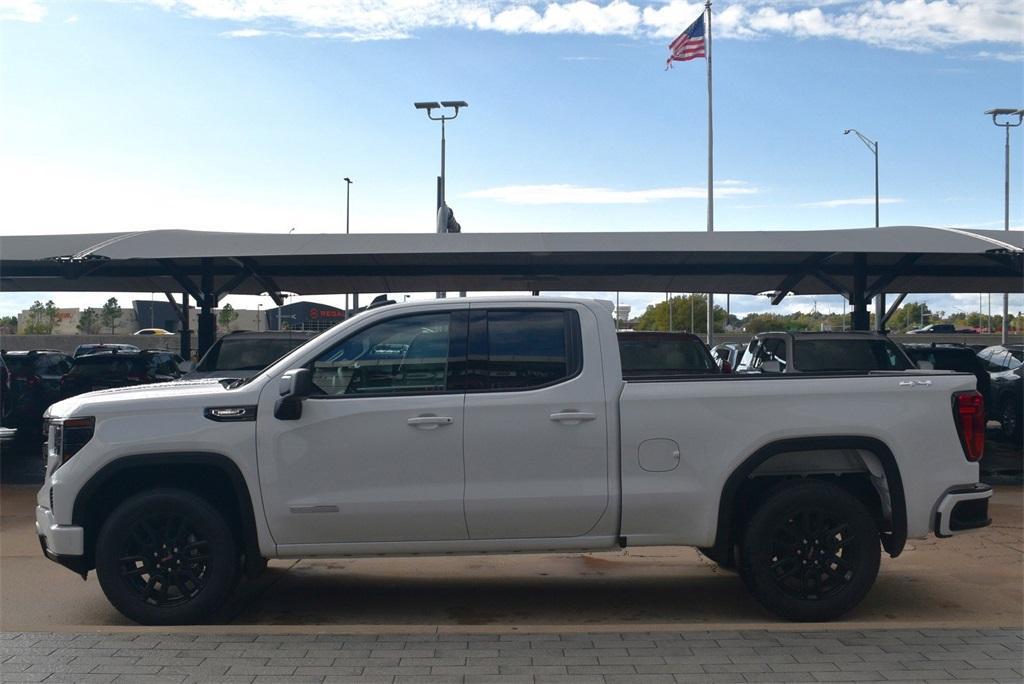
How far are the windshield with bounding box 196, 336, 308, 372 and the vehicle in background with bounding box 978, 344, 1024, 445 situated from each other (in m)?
11.3

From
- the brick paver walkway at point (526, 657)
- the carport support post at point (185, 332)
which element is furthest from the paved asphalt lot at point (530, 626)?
the carport support post at point (185, 332)

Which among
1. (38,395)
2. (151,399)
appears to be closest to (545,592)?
(151,399)

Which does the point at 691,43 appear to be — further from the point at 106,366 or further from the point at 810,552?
the point at 810,552

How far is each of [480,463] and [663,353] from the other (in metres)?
6.29

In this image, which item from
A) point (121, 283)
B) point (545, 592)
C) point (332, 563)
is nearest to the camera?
point (545, 592)

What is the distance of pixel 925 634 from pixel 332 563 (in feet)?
14.8

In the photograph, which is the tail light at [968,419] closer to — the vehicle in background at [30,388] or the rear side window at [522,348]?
the rear side window at [522,348]

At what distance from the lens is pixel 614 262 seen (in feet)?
51.4

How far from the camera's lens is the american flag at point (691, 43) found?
92.7ft

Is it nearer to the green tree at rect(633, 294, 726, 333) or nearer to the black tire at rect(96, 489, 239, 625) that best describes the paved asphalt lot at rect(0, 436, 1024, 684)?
the black tire at rect(96, 489, 239, 625)

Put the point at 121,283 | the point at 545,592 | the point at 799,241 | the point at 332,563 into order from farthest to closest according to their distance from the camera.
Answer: the point at 121,283, the point at 799,241, the point at 332,563, the point at 545,592

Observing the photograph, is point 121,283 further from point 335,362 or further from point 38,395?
point 335,362

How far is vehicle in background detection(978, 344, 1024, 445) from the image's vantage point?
16.1m

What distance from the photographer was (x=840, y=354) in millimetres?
12766
